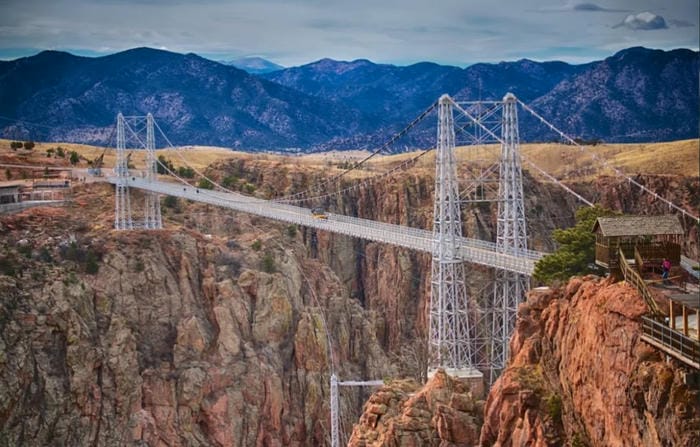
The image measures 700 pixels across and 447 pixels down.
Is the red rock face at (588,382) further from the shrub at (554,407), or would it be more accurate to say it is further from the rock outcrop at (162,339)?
the rock outcrop at (162,339)

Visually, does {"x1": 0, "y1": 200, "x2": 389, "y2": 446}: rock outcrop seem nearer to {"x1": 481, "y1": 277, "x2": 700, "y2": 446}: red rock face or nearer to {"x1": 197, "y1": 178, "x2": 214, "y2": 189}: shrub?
{"x1": 197, "y1": 178, "x2": 214, "y2": 189}: shrub

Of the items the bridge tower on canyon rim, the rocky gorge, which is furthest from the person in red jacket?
the bridge tower on canyon rim

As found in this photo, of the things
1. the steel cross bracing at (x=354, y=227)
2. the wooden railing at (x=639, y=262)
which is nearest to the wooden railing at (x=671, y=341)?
the wooden railing at (x=639, y=262)

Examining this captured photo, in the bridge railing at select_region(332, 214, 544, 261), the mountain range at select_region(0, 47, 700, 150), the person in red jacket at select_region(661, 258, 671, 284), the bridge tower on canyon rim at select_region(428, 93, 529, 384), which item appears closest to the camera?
the person in red jacket at select_region(661, 258, 671, 284)

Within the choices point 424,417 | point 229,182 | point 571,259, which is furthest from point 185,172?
point 571,259

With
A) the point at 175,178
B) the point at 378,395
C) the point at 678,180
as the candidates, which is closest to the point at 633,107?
the point at 678,180
